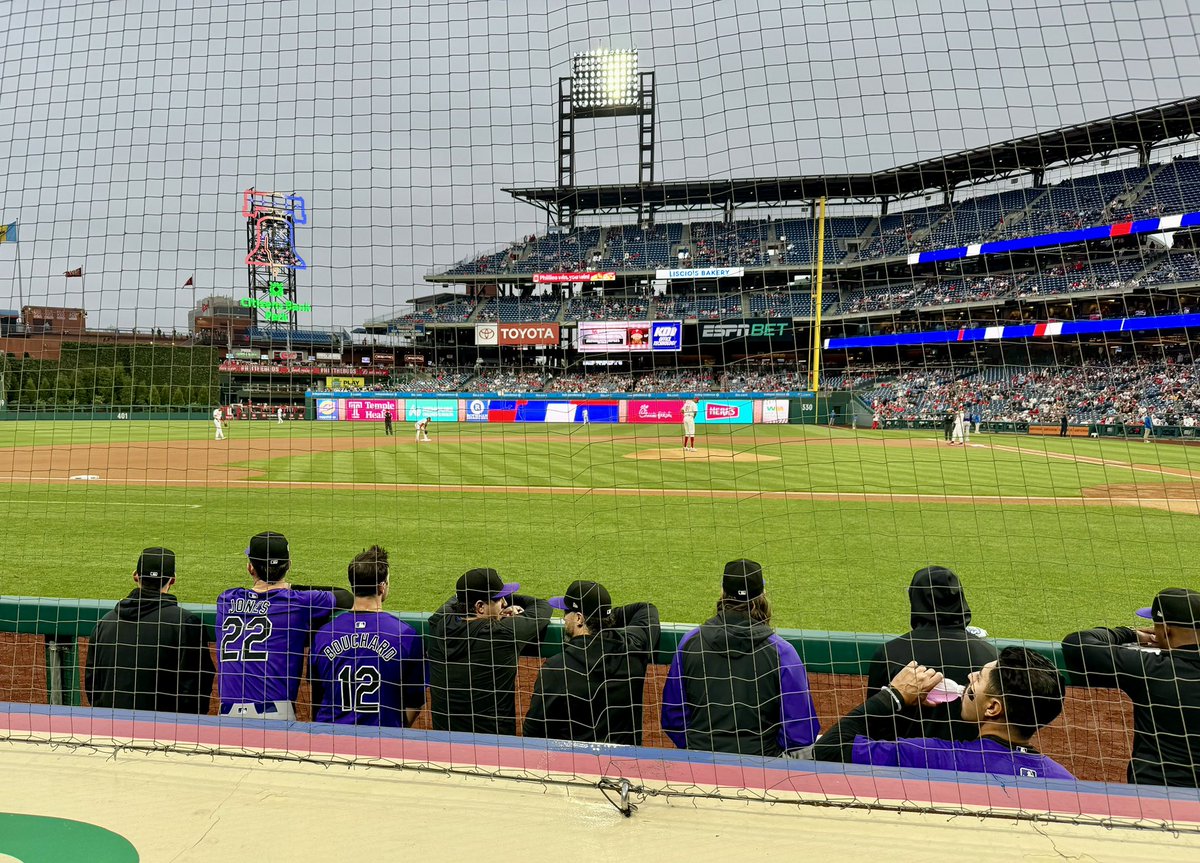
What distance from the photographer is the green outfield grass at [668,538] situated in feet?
23.1

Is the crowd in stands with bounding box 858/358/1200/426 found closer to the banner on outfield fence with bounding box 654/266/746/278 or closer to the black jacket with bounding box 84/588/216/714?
the banner on outfield fence with bounding box 654/266/746/278

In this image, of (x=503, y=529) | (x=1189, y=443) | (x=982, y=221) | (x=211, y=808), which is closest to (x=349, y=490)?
(x=503, y=529)

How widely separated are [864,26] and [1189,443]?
27.9 metres

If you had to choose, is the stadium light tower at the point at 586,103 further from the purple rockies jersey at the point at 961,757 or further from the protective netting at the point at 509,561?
the purple rockies jersey at the point at 961,757

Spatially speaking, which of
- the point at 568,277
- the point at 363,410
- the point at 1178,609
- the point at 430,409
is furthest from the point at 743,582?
the point at 363,410

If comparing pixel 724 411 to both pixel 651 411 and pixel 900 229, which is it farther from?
pixel 900 229

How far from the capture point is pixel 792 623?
244 inches

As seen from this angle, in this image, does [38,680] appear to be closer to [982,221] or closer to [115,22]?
[115,22]

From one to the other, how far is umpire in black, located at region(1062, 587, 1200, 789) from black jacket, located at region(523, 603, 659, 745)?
2164mm

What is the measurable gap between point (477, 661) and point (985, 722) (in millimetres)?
2310

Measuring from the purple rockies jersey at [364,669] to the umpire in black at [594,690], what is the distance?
725mm

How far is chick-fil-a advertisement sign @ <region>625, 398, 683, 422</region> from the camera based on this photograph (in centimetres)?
3516

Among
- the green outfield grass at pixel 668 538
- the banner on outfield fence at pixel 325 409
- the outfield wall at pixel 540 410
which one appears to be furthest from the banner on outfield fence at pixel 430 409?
the green outfield grass at pixel 668 538

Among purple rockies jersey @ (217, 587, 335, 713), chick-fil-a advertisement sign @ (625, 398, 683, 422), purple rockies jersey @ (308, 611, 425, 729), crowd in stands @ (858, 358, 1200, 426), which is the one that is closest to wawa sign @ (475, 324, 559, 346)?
chick-fil-a advertisement sign @ (625, 398, 683, 422)
